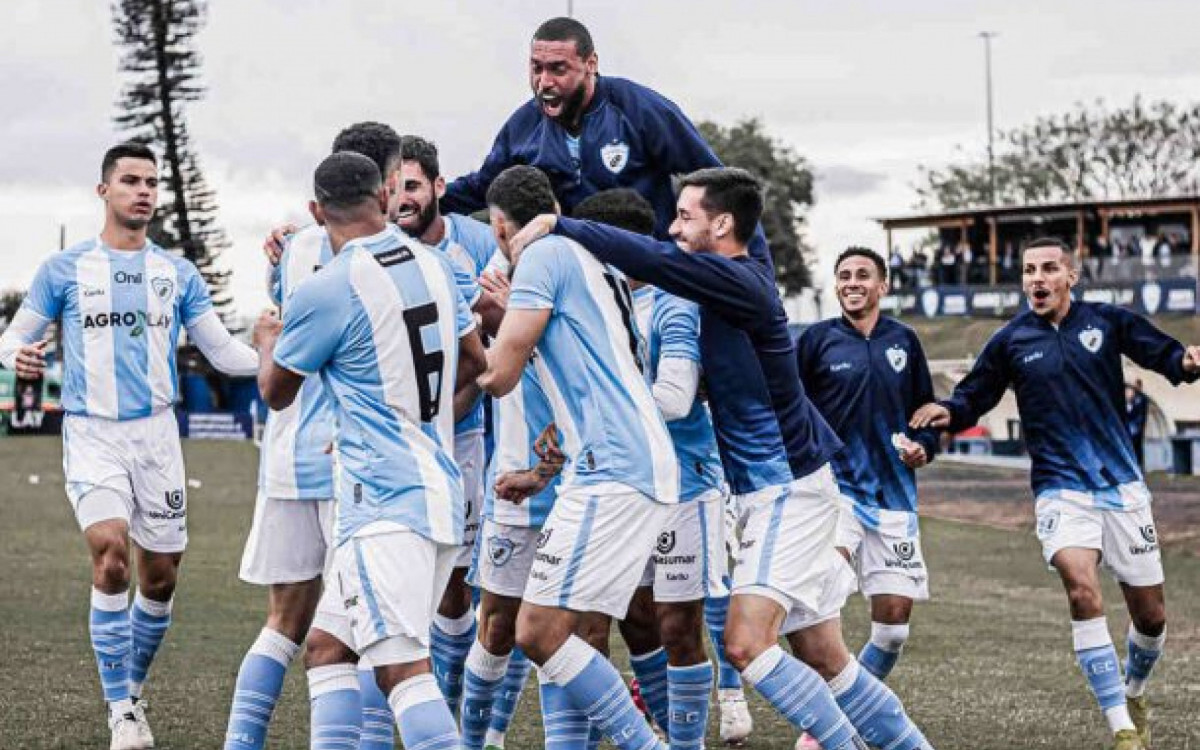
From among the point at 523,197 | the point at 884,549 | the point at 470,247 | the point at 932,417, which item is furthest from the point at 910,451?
the point at 523,197

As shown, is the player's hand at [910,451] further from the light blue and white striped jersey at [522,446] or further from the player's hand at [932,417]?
the light blue and white striped jersey at [522,446]

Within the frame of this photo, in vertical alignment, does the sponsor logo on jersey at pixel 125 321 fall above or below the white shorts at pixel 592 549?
above

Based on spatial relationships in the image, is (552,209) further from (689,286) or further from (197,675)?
(197,675)

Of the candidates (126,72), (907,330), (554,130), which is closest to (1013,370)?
(907,330)

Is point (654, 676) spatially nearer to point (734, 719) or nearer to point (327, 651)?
point (734, 719)

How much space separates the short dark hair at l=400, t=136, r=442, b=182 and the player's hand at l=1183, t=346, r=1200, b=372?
3.76 metres

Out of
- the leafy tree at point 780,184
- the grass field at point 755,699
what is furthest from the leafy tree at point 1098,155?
the grass field at point 755,699

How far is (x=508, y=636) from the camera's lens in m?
8.53

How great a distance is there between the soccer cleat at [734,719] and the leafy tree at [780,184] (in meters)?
78.3

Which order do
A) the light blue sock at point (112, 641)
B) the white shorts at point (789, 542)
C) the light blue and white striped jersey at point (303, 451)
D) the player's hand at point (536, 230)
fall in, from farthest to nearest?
the light blue sock at point (112, 641) < the light blue and white striped jersey at point (303, 451) < the white shorts at point (789, 542) < the player's hand at point (536, 230)

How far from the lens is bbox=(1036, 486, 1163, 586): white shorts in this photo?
9930 mm

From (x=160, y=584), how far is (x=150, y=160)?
6.84 ft

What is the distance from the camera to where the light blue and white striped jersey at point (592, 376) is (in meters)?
7.22

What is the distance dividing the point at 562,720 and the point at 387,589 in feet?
4.28
